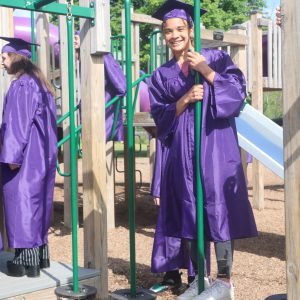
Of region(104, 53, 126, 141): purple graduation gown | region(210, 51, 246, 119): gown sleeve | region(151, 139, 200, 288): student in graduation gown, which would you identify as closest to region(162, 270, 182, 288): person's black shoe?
region(151, 139, 200, 288): student in graduation gown

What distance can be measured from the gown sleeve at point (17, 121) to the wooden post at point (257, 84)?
15.8ft

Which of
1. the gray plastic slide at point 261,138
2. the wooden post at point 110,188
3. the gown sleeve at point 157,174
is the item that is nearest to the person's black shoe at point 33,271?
the gown sleeve at point 157,174

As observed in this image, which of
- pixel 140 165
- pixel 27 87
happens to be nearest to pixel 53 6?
pixel 27 87

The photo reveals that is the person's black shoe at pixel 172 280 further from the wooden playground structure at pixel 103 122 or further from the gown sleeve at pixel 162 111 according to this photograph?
the gown sleeve at pixel 162 111

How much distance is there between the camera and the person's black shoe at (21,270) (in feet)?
13.8

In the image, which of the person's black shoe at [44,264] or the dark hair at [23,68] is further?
the person's black shoe at [44,264]

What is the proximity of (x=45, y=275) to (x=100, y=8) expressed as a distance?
180cm

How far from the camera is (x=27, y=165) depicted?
13.7 feet

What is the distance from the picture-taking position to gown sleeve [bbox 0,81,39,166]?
409 centimetres

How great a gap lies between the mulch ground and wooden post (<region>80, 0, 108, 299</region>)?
0.63 meters

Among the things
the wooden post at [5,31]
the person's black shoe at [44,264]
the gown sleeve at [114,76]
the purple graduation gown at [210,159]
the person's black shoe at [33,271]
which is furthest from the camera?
the gown sleeve at [114,76]

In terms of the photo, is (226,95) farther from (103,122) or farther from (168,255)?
(168,255)

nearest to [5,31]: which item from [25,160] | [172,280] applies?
[25,160]

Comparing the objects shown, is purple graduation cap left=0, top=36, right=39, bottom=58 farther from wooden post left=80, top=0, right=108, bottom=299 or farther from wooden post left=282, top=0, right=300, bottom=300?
wooden post left=282, top=0, right=300, bottom=300
